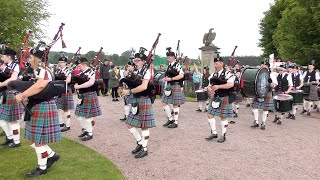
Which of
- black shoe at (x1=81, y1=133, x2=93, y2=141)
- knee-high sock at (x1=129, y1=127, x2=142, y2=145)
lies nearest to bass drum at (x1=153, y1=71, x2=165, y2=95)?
knee-high sock at (x1=129, y1=127, x2=142, y2=145)

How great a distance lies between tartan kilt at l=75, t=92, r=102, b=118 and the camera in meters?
5.86

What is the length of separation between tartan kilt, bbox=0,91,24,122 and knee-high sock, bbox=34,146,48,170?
1.44 meters

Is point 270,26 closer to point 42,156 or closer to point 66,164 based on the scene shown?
point 66,164

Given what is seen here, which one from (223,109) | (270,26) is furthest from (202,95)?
(270,26)

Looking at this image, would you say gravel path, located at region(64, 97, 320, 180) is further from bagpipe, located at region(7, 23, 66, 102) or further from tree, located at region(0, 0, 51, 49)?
tree, located at region(0, 0, 51, 49)

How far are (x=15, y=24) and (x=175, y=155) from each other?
16236 millimetres

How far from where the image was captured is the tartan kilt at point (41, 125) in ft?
13.1

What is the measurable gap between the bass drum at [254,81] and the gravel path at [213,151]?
36.6 inches

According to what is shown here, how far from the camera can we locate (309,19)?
17406 mm

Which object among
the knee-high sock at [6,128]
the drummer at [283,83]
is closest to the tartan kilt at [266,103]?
the drummer at [283,83]

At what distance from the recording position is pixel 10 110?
17.0ft

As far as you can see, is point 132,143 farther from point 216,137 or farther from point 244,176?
point 244,176

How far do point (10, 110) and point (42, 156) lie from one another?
5.20 ft

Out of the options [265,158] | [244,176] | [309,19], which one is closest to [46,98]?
[244,176]
